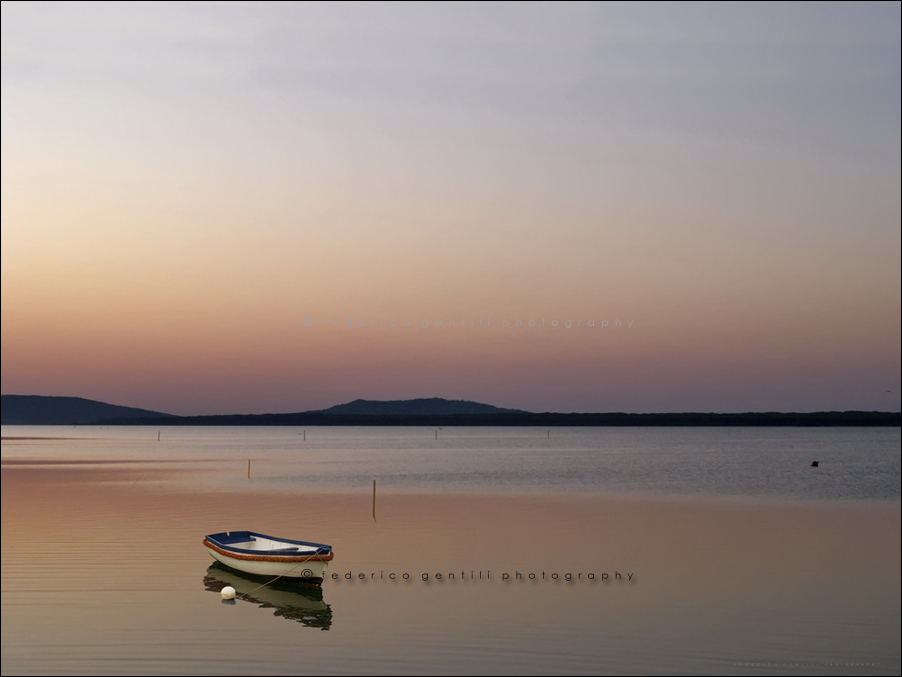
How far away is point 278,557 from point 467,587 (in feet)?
20.0

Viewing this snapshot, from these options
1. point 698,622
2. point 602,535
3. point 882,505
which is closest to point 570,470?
point 882,505

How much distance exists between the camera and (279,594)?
2691 centimetres

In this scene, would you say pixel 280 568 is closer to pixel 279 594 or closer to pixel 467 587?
pixel 279 594

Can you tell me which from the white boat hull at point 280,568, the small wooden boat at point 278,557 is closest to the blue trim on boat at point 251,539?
the small wooden boat at point 278,557

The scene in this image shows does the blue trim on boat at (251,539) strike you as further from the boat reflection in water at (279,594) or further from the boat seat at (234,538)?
the boat reflection in water at (279,594)

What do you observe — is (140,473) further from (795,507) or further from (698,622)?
(698,622)

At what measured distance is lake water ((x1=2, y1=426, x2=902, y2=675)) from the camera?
2000 centimetres

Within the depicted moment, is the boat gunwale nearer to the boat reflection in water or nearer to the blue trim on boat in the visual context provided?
the blue trim on boat

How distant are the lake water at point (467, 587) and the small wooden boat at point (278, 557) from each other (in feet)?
1.58

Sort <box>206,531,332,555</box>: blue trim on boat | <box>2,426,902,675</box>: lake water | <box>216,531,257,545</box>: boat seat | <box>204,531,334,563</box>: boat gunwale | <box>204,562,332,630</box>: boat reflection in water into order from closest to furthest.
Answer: <box>2,426,902,675</box>: lake water < <box>204,562,332,630</box>: boat reflection in water < <box>204,531,334,563</box>: boat gunwale < <box>206,531,332,555</box>: blue trim on boat < <box>216,531,257,545</box>: boat seat

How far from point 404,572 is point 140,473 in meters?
57.9

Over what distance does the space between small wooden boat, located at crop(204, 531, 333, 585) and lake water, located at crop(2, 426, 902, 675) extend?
48 centimetres

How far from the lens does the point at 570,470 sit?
87000 mm

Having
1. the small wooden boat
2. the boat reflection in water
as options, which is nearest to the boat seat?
the small wooden boat
